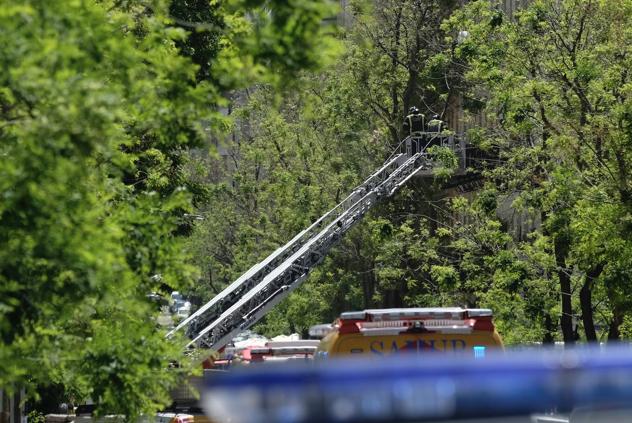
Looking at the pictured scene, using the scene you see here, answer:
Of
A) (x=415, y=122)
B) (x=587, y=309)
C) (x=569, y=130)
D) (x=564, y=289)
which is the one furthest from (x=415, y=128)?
(x=569, y=130)

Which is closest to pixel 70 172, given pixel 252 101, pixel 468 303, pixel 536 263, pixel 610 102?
pixel 610 102

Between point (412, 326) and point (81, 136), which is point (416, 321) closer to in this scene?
point (412, 326)

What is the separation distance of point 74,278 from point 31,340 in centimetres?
103

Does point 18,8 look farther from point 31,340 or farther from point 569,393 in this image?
point 569,393

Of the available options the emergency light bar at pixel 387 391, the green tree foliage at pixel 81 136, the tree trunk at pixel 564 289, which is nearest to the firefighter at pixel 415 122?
the tree trunk at pixel 564 289

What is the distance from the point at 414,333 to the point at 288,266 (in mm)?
22043

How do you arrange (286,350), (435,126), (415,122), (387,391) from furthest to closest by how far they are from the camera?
(415,122)
(435,126)
(286,350)
(387,391)

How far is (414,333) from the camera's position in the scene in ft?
47.6

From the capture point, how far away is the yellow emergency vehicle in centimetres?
1451

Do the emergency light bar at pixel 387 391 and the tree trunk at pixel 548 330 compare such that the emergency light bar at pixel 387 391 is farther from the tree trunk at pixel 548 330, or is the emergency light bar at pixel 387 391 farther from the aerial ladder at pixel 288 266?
the tree trunk at pixel 548 330

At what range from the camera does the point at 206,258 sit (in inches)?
2852

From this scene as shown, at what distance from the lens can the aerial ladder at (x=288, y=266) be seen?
1337 inches

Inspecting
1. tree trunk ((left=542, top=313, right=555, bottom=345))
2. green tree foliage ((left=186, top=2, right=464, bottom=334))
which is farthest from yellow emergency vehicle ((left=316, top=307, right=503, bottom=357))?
green tree foliage ((left=186, top=2, right=464, bottom=334))

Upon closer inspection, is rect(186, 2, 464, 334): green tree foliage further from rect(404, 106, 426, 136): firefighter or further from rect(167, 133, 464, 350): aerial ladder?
rect(167, 133, 464, 350): aerial ladder
